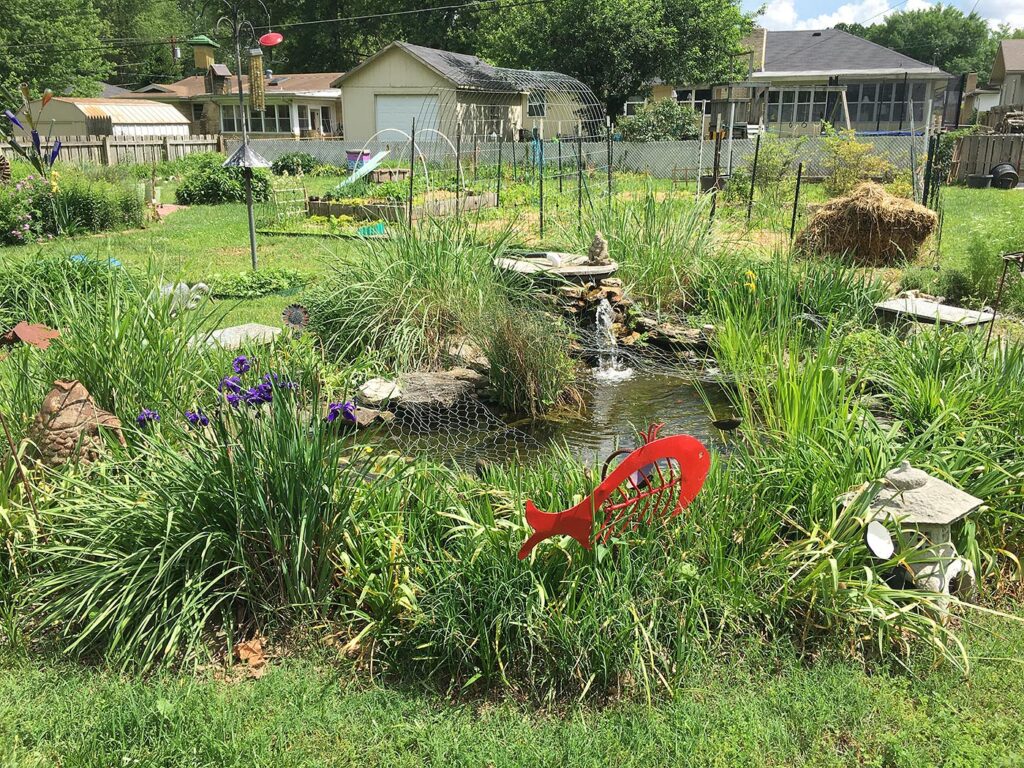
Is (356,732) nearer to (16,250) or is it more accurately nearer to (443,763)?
(443,763)

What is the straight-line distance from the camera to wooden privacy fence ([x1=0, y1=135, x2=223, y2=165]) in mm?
21328

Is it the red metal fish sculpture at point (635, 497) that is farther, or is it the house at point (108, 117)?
the house at point (108, 117)

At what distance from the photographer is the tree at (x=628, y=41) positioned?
28.5 m

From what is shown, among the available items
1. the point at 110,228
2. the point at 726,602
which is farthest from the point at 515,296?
the point at 110,228

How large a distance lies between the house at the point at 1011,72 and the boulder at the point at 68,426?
42.6m

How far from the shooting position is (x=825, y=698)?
8.34ft

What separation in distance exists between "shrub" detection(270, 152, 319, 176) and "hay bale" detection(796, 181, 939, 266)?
1806 centimetres

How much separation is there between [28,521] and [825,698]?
2.92 meters

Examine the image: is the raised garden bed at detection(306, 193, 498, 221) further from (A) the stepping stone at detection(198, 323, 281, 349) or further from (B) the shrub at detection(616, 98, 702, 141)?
(B) the shrub at detection(616, 98, 702, 141)

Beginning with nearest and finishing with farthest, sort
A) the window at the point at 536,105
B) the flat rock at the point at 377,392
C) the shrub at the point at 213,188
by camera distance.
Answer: the flat rock at the point at 377,392 → the shrub at the point at 213,188 → the window at the point at 536,105

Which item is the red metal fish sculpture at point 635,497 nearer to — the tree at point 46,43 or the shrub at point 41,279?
the shrub at point 41,279

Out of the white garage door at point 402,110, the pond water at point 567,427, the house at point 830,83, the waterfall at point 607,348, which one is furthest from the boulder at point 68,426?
the house at point 830,83

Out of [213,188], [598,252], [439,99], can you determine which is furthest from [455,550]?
[439,99]

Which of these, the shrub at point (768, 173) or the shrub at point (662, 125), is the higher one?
the shrub at point (662, 125)
